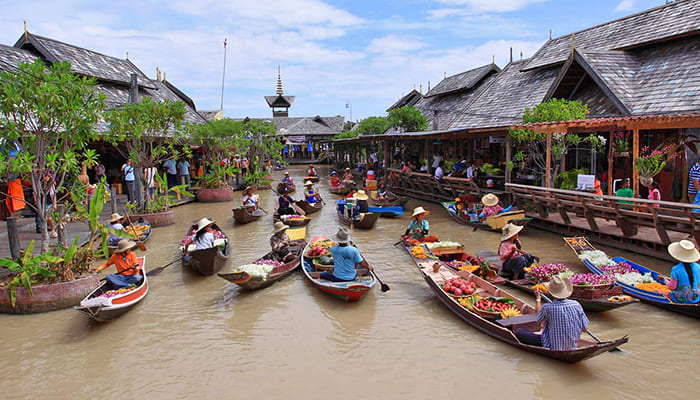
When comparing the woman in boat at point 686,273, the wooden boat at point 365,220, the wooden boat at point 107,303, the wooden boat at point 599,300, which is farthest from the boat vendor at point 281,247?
the woman in boat at point 686,273

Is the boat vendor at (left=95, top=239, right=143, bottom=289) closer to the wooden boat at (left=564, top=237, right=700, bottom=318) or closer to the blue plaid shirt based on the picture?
the blue plaid shirt

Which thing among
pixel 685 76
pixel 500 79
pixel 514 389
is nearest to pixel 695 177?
pixel 685 76

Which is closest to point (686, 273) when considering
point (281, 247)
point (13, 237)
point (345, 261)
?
point (345, 261)

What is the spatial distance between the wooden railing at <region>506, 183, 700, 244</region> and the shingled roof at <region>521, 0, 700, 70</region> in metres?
7.08

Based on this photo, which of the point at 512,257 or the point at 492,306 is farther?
the point at 512,257

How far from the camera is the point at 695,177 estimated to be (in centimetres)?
1068

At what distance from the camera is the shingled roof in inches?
592

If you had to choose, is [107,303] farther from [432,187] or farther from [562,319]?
[432,187]

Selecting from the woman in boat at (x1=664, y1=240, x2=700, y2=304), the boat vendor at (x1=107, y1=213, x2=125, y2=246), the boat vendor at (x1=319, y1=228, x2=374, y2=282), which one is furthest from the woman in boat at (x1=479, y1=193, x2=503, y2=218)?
the boat vendor at (x1=107, y1=213, x2=125, y2=246)

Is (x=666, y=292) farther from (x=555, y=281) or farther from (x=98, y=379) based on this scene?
(x=98, y=379)

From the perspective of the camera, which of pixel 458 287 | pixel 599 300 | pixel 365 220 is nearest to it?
pixel 599 300

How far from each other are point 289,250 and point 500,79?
17404 mm

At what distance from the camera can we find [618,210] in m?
10.2

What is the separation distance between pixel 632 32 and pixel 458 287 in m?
14.4
